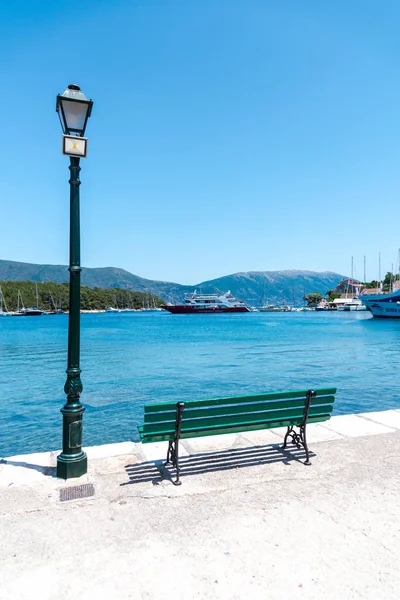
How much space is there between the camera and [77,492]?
175 inches

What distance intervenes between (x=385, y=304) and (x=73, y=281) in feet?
303

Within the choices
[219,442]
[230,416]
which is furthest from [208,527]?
[219,442]

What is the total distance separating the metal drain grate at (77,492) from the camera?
4.34 m

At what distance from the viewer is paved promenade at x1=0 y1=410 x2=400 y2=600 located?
2.97 meters

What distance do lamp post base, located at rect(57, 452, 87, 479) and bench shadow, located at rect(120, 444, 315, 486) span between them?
1.76 feet

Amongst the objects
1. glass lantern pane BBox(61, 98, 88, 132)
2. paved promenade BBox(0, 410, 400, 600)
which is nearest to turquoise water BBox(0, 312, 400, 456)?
paved promenade BBox(0, 410, 400, 600)

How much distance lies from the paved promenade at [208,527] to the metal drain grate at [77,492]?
0.24ft

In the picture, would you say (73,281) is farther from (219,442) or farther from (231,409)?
(219,442)

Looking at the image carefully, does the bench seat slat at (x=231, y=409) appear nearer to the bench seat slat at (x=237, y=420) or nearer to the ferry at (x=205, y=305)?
the bench seat slat at (x=237, y=420)

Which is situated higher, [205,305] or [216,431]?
[216,431]

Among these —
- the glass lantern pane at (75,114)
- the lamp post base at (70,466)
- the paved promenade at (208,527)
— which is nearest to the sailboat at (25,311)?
the glass lantern pane at (75,114)

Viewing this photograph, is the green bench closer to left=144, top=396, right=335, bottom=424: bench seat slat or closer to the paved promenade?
left=144, top=396, right=335, bottom=424: bench seat slat

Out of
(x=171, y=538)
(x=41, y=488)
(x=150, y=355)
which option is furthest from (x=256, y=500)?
(x=150, y=355)

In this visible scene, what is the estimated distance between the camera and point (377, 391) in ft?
47.6
